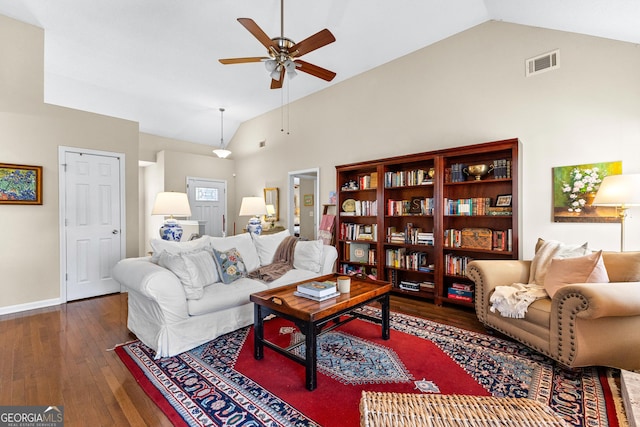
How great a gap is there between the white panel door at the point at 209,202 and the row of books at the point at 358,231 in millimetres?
3586

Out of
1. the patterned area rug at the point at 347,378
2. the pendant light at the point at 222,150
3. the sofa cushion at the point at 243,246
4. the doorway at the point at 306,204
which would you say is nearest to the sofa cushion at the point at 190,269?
the sofa cushion at the point at 243,246

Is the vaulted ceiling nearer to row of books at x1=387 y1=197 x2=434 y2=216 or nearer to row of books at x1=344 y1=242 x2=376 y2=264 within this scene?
row of books at x1=387 y1=197 x2=434 y2=216

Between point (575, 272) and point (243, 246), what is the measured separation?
3.06m

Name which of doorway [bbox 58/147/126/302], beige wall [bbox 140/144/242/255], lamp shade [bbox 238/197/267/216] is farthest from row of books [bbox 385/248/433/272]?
beige wall [bbox 140/144/242/255]

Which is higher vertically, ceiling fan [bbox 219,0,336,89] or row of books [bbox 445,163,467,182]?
ceiling fan [bbox 219,0,336,89]

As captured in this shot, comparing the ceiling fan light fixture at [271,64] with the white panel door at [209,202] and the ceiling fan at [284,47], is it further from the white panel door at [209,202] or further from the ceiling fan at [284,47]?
the white panel door at [209,202]

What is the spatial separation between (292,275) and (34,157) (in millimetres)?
3520

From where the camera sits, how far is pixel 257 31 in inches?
93.7

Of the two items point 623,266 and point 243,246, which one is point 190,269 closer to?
point 243,246

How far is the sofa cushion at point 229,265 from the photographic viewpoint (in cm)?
290

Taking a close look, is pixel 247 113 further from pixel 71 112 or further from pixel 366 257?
pixel 366 257

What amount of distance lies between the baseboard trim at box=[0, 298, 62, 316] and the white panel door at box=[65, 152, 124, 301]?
0.16 metres

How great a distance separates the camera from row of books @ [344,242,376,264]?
439 cm

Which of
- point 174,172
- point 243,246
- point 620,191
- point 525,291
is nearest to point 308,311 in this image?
point 243,246
